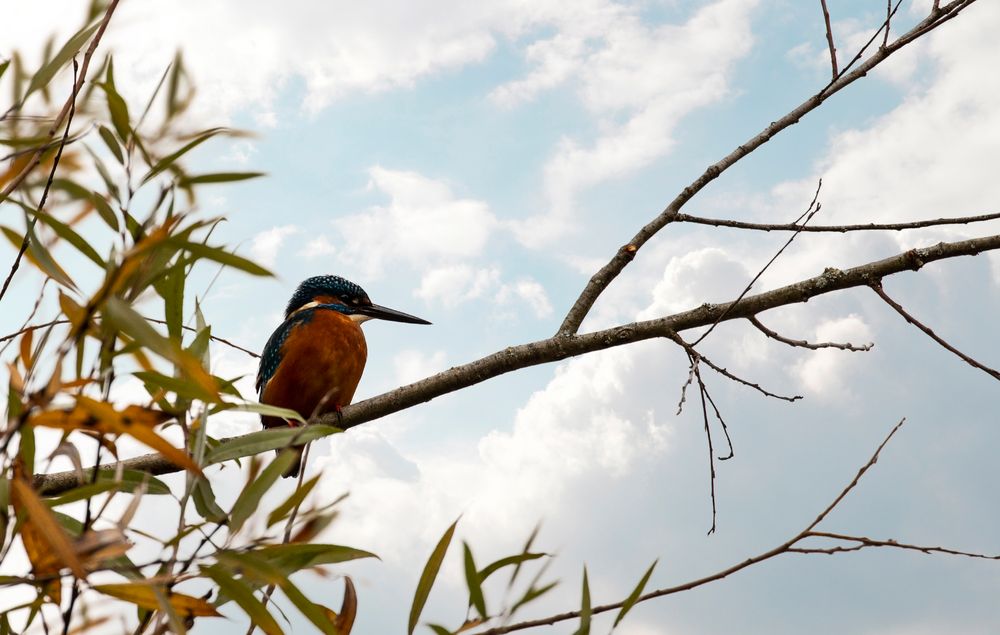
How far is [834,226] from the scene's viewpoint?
131 inches

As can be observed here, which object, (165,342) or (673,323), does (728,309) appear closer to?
(673,323)

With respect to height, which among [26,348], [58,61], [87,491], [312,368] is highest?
[312,368]

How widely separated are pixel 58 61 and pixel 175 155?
1.30ft

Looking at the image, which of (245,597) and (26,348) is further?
(26,348)

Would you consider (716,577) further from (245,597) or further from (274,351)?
(274,351)

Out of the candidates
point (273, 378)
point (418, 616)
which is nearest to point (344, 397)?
point (273, 378)

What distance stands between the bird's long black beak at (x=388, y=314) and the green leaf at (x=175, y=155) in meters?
3.87

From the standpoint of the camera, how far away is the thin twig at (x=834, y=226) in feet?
10.3

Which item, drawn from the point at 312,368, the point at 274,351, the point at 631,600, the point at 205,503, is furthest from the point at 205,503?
the point at 274,351

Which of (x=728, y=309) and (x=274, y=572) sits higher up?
(x=728, y=309)

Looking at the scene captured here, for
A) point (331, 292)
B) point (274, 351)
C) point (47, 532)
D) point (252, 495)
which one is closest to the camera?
point (47, 532)

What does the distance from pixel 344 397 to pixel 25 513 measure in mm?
3450

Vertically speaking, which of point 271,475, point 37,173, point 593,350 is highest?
point 593,350

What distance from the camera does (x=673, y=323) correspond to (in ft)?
10.4
